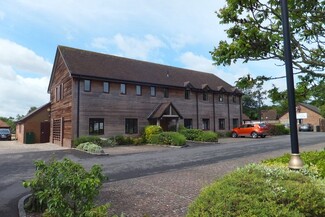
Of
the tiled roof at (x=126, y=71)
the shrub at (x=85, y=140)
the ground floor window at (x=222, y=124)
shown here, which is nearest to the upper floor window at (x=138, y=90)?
the tiled roof at (x=126, y=71)

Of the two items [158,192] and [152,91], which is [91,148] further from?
[158,192]

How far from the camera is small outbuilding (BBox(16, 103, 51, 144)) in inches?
1188

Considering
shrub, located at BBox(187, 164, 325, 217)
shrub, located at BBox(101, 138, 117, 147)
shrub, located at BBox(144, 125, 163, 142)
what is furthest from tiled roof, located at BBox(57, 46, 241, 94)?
shrub, located at BBox(187, 164, 325, 217)

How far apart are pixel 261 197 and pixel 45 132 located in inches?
1251

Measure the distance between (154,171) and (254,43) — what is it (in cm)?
655

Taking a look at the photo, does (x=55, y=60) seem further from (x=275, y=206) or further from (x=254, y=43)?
(x=275, y=206)

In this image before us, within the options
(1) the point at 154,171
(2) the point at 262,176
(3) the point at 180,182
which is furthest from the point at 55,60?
(2) the point at 262,176

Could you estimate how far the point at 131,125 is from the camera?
27.0m

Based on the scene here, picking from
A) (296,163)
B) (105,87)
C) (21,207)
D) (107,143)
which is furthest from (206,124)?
(296,163)

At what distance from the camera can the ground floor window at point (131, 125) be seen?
26.6 meters

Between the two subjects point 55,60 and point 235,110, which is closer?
point 55,60

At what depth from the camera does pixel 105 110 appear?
2509 centimetres

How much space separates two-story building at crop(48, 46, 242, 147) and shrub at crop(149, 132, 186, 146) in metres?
2.97

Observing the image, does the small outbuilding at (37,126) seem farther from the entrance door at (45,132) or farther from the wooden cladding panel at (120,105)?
the wooden cladding panel at (120,105)
